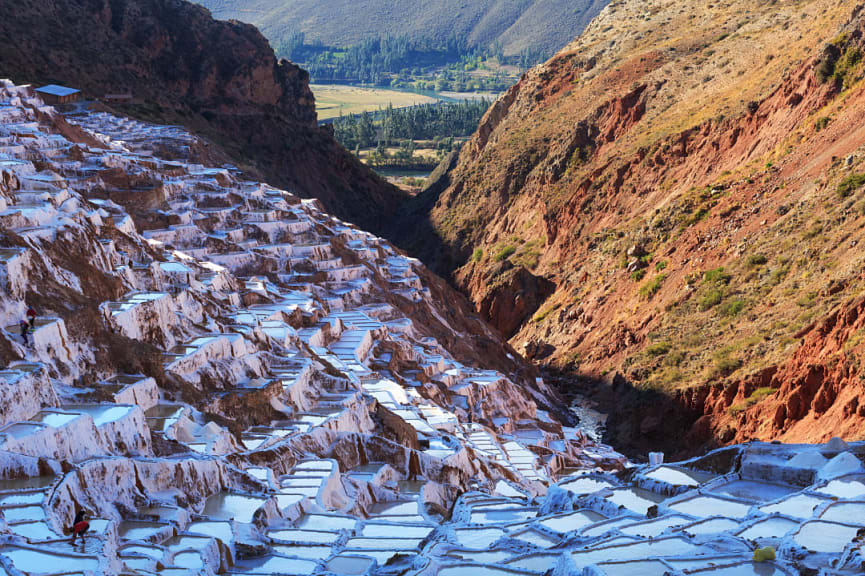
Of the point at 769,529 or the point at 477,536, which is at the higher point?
the point at 769,529

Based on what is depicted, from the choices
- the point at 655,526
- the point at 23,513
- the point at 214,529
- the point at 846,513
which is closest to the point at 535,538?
the point at 655,526

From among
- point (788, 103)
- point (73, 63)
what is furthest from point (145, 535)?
point (73, 63)

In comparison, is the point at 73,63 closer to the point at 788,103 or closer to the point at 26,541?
the point at 788,103

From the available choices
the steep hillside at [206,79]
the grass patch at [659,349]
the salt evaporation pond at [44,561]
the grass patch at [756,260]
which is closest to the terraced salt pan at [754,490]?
the salt evaporation pond at [44,561]

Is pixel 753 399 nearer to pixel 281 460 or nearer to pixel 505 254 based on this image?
pixel 281 460

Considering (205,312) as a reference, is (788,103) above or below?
above

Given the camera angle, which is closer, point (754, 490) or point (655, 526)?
point (655, 526)
